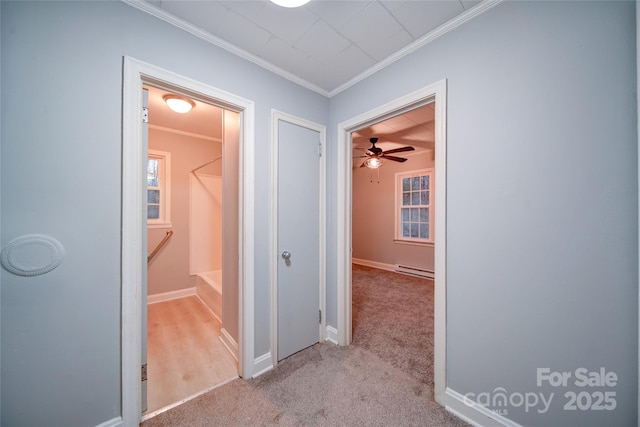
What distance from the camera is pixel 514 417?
123cm

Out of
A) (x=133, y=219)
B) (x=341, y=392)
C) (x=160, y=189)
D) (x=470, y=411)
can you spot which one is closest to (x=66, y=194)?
(x=133, y=219)

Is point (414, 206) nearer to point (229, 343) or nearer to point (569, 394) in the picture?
point (569, 394)

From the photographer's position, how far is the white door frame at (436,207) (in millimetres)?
1486

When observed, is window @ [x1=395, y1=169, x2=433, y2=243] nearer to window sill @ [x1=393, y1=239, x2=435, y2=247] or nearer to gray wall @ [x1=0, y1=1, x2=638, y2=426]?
window sill @ [x1=393, y1=239, x2=435, y2=247]

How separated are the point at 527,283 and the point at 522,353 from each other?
0.38 metres

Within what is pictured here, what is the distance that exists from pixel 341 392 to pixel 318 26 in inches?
98.0

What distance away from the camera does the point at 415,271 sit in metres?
4.77

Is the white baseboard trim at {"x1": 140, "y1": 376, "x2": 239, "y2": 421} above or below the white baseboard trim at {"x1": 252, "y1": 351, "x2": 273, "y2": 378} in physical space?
below

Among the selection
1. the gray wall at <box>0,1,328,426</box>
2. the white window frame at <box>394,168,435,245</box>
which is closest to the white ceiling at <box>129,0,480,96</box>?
the gray wall at <box>0,1,328,426</box>

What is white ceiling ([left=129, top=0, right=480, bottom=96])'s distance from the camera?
1.34 metres

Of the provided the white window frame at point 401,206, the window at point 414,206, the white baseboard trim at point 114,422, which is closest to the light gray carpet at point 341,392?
the white baseboard trim at point 114,422

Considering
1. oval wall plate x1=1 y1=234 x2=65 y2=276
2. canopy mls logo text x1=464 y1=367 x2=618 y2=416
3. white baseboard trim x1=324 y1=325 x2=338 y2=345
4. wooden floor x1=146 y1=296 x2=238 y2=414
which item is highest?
oval wall plate x1=1 y1=234 x2=65 y2=276

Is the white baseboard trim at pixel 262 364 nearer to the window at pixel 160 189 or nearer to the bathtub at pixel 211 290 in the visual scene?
the bathtub at pixel 211 290

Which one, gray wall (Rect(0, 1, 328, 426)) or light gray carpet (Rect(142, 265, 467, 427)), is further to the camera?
light gray carpet (Rect(142, 265, 467, 427))
